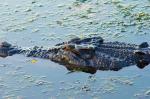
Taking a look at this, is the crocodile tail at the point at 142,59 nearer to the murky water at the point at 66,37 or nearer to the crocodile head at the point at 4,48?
the murky water at the point at 66,37

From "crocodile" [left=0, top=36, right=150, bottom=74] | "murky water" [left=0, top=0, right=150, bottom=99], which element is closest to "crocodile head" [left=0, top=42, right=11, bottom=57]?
"murky water" [left=0, top=0, right=150, bottom=99]

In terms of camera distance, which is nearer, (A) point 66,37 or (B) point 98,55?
(B) point 98,55

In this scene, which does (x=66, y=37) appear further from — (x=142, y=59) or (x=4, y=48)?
(x=142, y=59)

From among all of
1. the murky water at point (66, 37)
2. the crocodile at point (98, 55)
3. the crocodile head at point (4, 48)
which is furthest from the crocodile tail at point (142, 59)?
the crocodile head at point (4, 48)

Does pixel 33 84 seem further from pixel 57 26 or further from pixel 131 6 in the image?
pixel 131 6

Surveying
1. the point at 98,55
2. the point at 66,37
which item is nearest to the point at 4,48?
the point at 66,37
